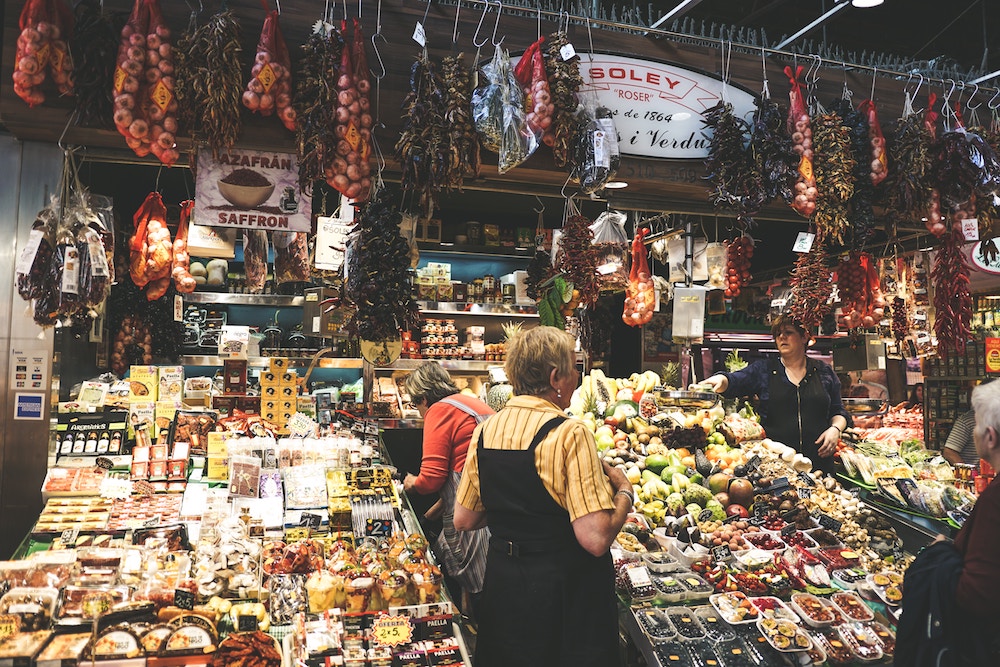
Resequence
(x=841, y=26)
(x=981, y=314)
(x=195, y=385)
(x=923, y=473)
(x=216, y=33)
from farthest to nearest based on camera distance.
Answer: (x=841, y=26), (x=981, y=314), (x=195, y=385), (x=923, y=473), (x=216, y=33)

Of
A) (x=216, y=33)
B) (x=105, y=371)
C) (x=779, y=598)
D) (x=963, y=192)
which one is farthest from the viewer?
(x=105, y=371)

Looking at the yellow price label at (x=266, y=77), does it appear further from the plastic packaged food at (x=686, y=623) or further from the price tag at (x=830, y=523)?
the price tag at (x=830, y=523)

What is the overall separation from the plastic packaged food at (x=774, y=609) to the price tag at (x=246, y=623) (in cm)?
222

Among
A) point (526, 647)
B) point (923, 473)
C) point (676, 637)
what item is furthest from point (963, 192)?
point (526, 647)

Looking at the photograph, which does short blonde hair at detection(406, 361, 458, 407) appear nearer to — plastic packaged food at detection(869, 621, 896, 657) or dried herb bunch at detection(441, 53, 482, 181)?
dried herb bunch at detection(441, 53, 482, 181)

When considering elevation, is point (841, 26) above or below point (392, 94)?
above

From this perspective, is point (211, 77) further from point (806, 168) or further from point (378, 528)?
point (806, 168)

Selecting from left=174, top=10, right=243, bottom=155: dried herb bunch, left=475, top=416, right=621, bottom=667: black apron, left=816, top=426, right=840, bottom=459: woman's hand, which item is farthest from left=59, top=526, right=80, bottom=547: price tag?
left=816, top=426, right=840, bottom=459: woman's hand

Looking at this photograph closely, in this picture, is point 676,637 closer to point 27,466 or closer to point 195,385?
point 27,466

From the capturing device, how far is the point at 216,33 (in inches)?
118

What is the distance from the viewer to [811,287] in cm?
445

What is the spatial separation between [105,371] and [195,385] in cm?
104

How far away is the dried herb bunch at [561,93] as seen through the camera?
3.56 m

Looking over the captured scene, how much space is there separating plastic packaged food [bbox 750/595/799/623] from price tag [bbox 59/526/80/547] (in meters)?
3.22
